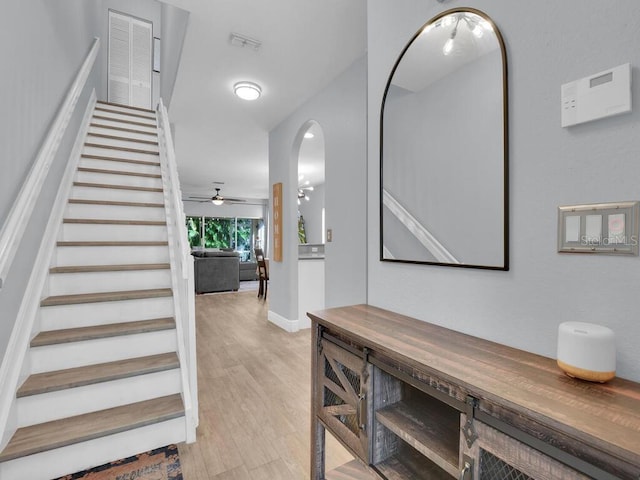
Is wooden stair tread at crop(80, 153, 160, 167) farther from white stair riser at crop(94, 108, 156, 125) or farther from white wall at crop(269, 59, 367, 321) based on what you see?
white wall at crop(269, 59, 367, 321)

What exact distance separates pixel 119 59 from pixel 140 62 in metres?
0.31

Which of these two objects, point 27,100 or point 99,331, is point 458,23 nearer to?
point 27,100

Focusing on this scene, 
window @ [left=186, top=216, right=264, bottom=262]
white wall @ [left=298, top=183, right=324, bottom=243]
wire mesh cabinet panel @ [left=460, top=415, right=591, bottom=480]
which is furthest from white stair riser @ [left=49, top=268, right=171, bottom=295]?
window @ [left=186, top=216, right=264, bottom=262]

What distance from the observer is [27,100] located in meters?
1.75

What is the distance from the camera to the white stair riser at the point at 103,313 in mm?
1950

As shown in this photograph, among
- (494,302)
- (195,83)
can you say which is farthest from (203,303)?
(494,302)

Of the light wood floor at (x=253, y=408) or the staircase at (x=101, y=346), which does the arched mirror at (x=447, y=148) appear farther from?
the staircase at (x=101, y=346)

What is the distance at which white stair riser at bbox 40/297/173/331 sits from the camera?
195 cm

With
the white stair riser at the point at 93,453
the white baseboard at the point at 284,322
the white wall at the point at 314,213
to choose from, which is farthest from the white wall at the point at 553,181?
the white wall at the point at 314,213

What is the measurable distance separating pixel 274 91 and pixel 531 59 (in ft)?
9.33

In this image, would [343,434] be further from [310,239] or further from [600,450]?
[310,239]

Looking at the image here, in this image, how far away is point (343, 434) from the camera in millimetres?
1195

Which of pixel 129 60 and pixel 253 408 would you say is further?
pixel 129 60

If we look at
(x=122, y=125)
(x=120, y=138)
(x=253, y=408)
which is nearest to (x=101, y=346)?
(x=253, y=408)
